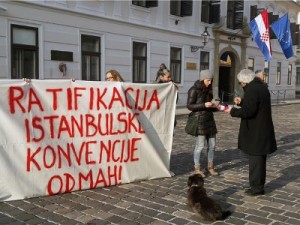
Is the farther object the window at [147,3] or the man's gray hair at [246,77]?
the window at [147,3]

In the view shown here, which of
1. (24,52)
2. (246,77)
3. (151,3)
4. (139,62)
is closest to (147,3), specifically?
(151,3)

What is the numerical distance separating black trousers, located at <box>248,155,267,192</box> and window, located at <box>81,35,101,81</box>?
11600 mm

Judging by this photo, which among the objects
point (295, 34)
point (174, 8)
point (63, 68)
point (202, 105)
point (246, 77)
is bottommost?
point (202, 105)

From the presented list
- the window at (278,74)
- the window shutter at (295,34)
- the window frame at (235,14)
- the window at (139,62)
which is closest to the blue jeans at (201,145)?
the window at (139,62)

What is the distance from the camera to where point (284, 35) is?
15125 millimetres

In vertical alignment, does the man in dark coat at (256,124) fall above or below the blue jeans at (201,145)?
above

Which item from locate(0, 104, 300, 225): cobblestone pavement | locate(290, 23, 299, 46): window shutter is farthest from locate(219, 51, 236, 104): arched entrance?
locate(0, 104, 300, 225): cobblestone pavement

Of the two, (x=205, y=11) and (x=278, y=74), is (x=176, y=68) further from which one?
(x=278, y=74)

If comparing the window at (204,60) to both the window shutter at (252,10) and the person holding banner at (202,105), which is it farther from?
the person holding banner at (202,105)

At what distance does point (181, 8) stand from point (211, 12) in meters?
2.94

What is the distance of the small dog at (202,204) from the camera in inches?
175

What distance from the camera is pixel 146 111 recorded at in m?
6.24

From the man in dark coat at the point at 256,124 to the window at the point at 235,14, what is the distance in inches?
812

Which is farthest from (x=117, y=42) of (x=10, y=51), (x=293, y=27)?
(x=293, y=27)
